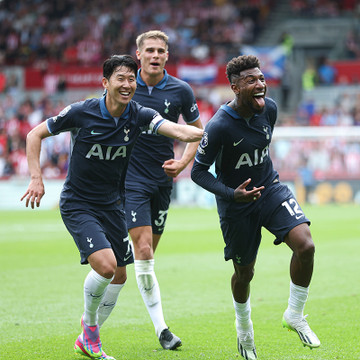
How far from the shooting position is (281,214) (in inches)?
235

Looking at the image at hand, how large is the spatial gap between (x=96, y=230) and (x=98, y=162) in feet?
1.95

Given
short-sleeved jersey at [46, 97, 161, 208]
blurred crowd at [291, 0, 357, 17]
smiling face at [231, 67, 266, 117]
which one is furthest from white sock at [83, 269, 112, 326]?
blurred crowd at [291, 0, 357, 17]

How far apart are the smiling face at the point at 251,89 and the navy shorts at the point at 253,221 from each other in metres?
0.74

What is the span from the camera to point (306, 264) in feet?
19.0

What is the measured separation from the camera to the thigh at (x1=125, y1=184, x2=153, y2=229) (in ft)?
22.9

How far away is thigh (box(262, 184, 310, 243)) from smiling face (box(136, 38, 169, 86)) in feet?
6.61

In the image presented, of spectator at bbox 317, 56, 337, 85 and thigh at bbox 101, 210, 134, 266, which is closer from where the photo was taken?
thigh at bbox 101, 210, 134, 266

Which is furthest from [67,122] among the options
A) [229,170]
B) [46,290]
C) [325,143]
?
[325,143]

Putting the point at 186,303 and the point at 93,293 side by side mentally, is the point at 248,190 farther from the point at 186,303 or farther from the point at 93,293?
the point at 186,303

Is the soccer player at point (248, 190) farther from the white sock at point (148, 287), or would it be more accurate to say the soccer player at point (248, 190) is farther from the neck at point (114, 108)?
the white sock at point (148, 287)

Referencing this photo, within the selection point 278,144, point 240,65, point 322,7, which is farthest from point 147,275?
point 322,7

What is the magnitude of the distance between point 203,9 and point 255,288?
26.5 meters

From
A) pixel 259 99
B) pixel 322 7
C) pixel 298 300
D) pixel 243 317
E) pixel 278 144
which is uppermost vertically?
pixel 322 7

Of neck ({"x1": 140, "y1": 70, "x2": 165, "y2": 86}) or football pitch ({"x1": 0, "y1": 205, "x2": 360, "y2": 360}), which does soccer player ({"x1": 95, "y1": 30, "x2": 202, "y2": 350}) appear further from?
football pitch ({"x1": 0, "y1": 205, "x2": 360, "y2": 360})
